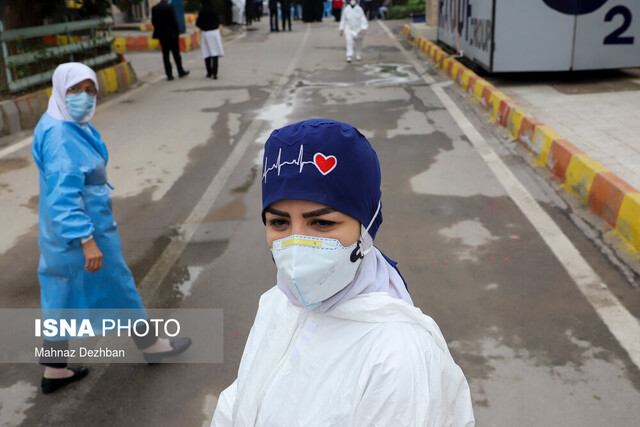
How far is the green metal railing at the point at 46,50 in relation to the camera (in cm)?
1076

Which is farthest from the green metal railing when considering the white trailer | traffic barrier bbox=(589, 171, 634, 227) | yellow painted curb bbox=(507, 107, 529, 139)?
traffic barrier bbox=(589, 171, 634, 227)

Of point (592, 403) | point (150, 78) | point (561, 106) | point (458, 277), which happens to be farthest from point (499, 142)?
point (150, 78)

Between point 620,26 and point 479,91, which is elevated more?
point 620,26

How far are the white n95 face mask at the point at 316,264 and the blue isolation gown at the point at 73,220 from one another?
189 centimetres

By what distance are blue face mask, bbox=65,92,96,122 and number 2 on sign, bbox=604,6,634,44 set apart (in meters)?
10.7

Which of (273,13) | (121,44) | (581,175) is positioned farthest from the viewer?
(273,13)

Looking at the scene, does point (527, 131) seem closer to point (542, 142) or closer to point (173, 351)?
point (542, 142)

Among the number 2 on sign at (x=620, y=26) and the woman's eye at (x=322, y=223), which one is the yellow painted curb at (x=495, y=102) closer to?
the number 2 on sign at (x=620, y=26)

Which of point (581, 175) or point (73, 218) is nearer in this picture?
point (73, 218)

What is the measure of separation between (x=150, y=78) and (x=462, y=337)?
1393cm

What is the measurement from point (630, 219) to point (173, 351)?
367 centimetres

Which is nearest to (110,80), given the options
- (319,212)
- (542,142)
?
(542,142)

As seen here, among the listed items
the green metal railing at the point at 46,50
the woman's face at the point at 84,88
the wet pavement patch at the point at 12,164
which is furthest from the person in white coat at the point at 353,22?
the woman's face at the point at 84,88

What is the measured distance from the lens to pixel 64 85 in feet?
11.0
